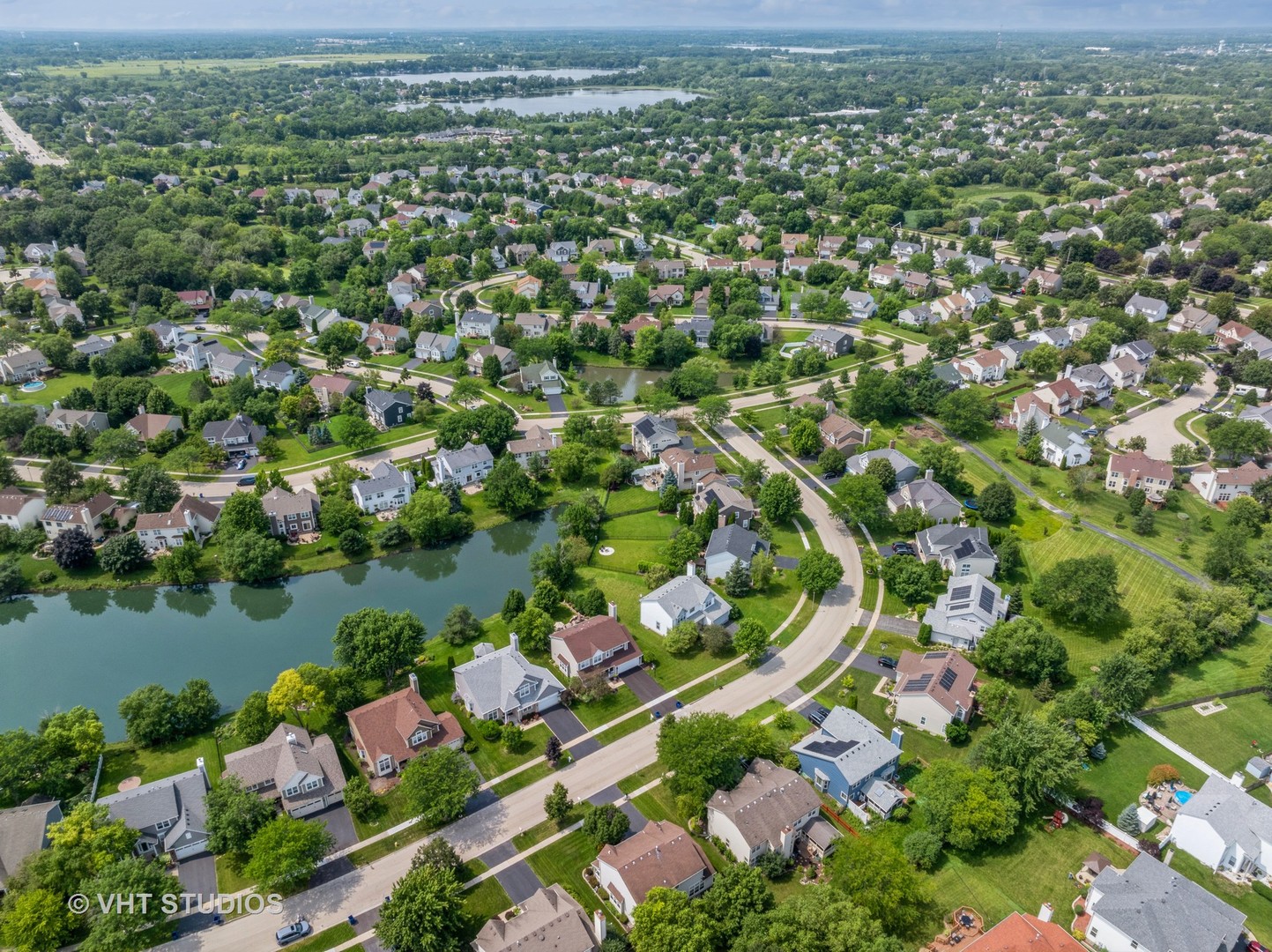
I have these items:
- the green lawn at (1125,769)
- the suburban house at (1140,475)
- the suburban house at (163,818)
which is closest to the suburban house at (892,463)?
the suburban house at (1140,475)

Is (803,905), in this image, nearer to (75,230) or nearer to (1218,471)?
(1218,471)

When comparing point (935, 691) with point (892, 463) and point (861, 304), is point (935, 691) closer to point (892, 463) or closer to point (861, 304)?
point (892, 463)

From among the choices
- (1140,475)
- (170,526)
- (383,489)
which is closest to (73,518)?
(170,526)

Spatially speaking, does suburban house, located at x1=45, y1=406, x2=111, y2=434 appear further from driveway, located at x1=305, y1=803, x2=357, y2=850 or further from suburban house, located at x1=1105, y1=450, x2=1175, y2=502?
suburban house, located at x1=1105, y1=450, x2=1175, y2=502

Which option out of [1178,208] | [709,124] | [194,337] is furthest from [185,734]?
[709,124]

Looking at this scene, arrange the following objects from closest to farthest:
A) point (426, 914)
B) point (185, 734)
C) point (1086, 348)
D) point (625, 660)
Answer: point (426, 914), point (185, 734), point (625, 660), point (1086, 348)
